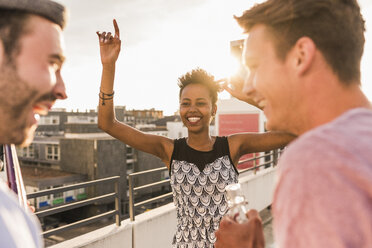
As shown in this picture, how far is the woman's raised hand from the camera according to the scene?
2150 mm

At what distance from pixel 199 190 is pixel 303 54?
64.6 inches

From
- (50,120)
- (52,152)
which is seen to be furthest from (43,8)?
(50,120)

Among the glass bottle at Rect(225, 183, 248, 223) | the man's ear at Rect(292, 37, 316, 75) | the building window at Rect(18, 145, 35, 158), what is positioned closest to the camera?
the man's ear at Rect(292, 37, 316, 75)

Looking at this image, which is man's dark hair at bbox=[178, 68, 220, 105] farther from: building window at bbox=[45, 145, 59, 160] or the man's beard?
building window at bbox=[45, 145, 59, 160]

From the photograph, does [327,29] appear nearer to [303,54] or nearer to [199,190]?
[303,54]

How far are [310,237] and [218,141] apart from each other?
77.0 inches

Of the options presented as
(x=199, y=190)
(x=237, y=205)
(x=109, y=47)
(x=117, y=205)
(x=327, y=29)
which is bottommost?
(x=117, y=205)

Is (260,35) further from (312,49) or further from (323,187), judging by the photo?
(323,187)

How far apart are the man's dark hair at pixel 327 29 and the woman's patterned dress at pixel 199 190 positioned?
157 centimetres

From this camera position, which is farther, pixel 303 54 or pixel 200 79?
pixel 200 79

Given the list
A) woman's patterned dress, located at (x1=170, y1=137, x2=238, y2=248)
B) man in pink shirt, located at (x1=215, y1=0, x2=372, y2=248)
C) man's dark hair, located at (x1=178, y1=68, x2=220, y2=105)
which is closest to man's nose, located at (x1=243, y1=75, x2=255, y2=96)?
man in pink shirt, located at (x1=215, y1=0, x2=372, y2=248)

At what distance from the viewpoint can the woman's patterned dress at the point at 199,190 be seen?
216cm

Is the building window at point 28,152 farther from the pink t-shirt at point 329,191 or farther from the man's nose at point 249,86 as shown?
the pink t-shirt at point 329,191

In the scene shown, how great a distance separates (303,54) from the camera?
807 millimetres
